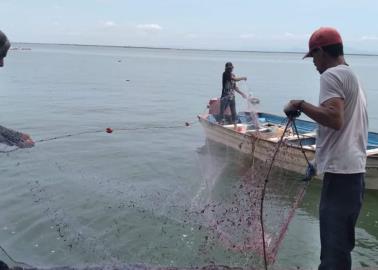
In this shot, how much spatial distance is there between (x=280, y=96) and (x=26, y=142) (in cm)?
3381

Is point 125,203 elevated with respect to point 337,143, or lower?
lower

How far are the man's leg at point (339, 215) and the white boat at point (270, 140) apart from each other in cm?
482

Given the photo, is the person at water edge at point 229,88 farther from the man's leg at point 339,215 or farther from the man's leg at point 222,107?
the man's leg at point 339,215

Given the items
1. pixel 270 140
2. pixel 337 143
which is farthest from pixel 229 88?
pixel 337 143

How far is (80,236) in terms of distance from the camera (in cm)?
747

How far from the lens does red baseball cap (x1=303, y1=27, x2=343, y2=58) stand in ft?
10.8

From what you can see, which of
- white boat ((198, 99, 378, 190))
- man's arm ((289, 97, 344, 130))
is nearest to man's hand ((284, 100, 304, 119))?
man's arm ((289, 97, 344, 130))

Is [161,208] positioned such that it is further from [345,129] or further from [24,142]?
[345,129]

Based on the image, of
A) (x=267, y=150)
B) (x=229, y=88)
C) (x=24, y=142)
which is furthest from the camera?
(x=229, y=88)

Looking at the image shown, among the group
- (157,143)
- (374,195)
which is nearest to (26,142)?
(374,195)

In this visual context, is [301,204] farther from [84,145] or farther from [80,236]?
[84,145]

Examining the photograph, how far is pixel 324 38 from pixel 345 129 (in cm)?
66

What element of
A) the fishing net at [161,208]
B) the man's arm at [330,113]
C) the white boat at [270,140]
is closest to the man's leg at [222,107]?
the white boat at [270,140]

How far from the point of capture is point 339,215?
336cm
